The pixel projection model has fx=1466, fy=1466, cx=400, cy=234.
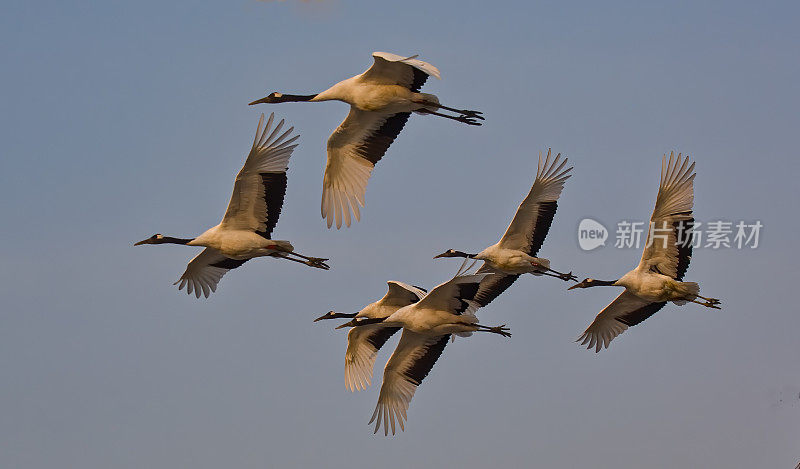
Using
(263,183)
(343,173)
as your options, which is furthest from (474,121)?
(263,183)

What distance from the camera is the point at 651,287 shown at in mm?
32156

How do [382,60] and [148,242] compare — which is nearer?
[382,60]

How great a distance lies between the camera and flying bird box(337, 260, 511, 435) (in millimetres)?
29000

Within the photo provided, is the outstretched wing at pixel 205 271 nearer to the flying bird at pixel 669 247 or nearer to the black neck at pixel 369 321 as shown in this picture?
the black neck at pixel 369 321

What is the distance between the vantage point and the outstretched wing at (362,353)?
34969 millimetres

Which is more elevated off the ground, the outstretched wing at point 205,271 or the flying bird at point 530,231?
the flying bird at point 530,231

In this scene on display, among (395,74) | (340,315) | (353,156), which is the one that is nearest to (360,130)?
(353,156)

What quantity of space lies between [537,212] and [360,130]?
15.5 feet

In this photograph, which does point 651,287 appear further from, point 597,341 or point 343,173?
point 343,173

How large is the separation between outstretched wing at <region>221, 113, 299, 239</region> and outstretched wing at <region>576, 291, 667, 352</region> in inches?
348

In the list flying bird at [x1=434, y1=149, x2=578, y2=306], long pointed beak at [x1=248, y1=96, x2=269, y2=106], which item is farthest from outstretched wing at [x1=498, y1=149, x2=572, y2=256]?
long pointed beak at [x1=248, y1=96, x2=269, y2=106]

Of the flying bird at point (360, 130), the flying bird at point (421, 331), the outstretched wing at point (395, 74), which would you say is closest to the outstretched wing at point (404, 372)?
the flying bird at point (421, 331)

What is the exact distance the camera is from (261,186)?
2947 cm

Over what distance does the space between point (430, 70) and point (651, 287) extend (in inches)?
348
